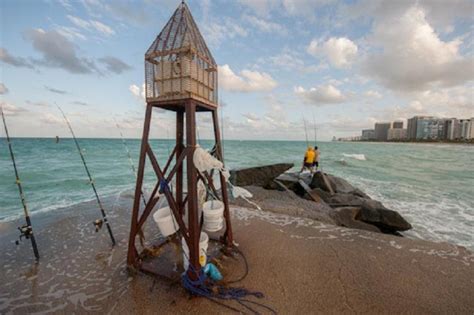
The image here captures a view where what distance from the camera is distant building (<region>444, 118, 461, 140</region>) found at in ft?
336

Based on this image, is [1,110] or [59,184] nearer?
[1,110]

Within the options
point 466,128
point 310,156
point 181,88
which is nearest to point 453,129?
point 466,128

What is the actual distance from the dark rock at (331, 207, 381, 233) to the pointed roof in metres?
6.56

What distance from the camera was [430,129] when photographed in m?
111

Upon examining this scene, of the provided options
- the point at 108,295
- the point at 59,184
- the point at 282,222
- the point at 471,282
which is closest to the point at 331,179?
the point at 282,222

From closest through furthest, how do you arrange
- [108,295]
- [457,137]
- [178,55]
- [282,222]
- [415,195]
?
[108,295], [178,55], [282,222], [415,195], [457,137]

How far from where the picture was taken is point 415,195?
1251 cm

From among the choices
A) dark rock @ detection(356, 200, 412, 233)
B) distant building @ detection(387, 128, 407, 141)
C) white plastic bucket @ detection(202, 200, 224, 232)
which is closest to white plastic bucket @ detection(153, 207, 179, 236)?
white plastic bucket @ detection(202, 200, 224, 232)

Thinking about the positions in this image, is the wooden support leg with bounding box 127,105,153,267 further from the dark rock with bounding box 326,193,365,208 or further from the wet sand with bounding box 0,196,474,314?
the dark rock with bounding box 326,193,365,208

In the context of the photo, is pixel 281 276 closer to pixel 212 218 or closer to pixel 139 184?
pixel 212 218

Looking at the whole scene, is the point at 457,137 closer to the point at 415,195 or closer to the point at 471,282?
the point at 415,195

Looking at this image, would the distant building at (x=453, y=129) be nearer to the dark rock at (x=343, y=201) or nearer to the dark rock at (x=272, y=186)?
the dark rock at (x=343, y=201)

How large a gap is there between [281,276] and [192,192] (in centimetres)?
230

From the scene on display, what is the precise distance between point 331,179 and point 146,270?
10.6 metres
